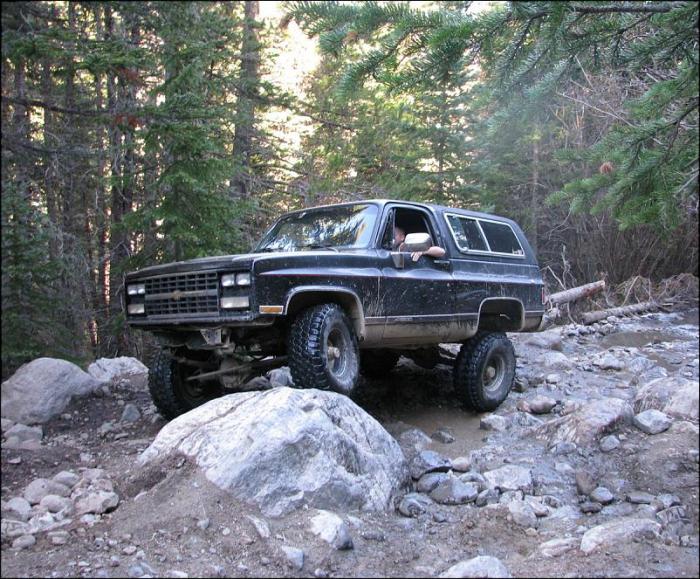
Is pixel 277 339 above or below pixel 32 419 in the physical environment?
above

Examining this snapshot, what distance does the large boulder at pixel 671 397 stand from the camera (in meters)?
4.06

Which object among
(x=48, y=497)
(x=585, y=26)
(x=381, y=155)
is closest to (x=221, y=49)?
(x=381, y=155)

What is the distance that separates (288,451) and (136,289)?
97.4 inches

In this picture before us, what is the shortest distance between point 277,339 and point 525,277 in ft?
11.8

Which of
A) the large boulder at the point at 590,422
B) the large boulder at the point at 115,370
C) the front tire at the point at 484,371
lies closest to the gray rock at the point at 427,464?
the large boulder at the point at 590,422

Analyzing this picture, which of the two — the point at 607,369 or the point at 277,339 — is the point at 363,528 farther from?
the point at 607,369

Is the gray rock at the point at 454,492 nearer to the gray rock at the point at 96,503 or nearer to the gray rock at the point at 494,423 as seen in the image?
the gray rock at the point at 494,423

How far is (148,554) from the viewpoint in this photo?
334 centimetres

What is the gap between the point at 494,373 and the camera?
7266mm

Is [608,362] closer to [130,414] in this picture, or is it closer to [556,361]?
[556,361]

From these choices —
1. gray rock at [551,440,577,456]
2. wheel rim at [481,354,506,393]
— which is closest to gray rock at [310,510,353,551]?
gray rock at [551,440,577,456]

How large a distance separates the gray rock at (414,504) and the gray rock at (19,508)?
2.40 meters

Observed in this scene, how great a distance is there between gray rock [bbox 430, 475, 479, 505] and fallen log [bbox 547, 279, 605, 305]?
2989mm

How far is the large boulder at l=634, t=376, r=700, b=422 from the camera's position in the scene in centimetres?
406
